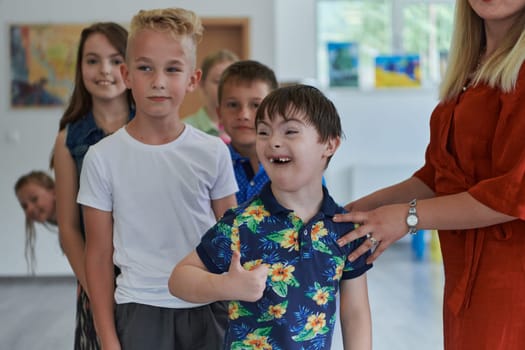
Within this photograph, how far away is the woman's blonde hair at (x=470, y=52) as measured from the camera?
5.06ft

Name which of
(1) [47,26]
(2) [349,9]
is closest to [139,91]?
(1) [47,26]

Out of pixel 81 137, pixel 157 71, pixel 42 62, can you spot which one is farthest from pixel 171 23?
pixel 42 62

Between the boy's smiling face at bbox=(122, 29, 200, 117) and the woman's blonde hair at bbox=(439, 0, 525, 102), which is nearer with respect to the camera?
the woman's blonde hair at bbox=(439, 0, 525, 102)

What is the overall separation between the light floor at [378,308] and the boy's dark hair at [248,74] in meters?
2.34

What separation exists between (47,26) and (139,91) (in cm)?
500

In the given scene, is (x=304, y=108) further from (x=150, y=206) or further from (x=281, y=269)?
(x=150, y=206)

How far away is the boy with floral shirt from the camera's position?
1.39m

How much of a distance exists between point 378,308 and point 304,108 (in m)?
3.87

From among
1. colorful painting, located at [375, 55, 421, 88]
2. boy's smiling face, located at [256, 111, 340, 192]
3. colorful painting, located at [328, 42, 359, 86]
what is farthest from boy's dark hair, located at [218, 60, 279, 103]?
colorful painting, located at [375, 55, 421, 88]

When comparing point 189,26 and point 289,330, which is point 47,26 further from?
point 289,330

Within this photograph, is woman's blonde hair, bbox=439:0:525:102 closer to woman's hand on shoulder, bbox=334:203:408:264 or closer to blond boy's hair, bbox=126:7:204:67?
woman's hand on shoulder, bbox=334:203:408:264

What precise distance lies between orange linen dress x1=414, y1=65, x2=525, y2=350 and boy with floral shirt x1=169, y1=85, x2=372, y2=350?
9.2 inches

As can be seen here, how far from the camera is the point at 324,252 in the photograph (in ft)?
4.68

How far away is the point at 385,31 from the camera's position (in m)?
7.82
